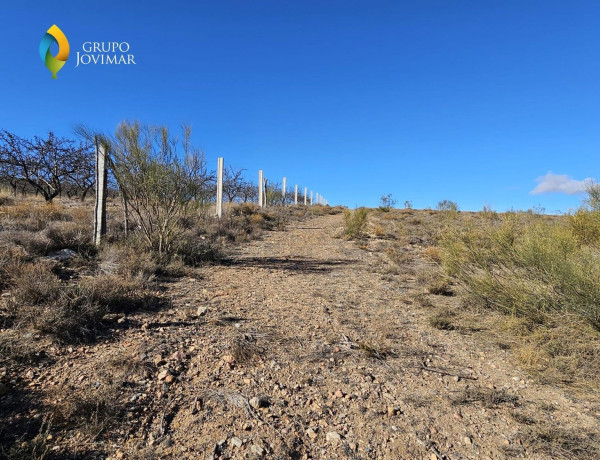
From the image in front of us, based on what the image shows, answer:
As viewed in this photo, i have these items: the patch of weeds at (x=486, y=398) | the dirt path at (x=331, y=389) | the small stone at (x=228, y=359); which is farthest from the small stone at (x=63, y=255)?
the patch of weeds at (x=486, y=398)

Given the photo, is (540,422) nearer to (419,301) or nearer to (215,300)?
(419,301)

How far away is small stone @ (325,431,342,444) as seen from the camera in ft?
7.06

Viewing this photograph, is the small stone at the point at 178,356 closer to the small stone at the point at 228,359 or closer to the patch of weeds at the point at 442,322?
the small stone at the point at 228,359

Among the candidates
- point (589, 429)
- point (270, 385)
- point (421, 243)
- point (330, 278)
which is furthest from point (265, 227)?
point (589, 429)

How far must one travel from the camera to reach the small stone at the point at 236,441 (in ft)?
6.77

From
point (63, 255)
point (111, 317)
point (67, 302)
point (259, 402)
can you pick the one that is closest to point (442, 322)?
point (259, 402)

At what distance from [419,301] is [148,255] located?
4884 millimetres

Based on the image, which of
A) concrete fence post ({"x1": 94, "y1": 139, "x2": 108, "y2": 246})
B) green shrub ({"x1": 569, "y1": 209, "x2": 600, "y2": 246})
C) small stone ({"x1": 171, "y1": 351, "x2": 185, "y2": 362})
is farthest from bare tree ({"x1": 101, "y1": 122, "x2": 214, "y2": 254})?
green shrub ({"x1": 569, "y1": 209, "x2": 600, "y2": 246})

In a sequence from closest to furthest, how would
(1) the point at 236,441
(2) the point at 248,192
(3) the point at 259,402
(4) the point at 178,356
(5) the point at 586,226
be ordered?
(1) the point at 236,441 → (3) the point at 259,402 → (4) the point at 178,356 → (5) the point at 586,226 → (2) the point at 248,192

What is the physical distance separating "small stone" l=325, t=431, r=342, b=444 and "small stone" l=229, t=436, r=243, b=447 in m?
0.58

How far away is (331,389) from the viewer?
272cm

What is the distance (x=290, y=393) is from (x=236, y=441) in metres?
0.63

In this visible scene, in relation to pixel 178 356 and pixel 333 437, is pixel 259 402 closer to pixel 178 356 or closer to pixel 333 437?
pixel 333 437

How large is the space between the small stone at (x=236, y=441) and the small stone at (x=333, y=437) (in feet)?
1.91
